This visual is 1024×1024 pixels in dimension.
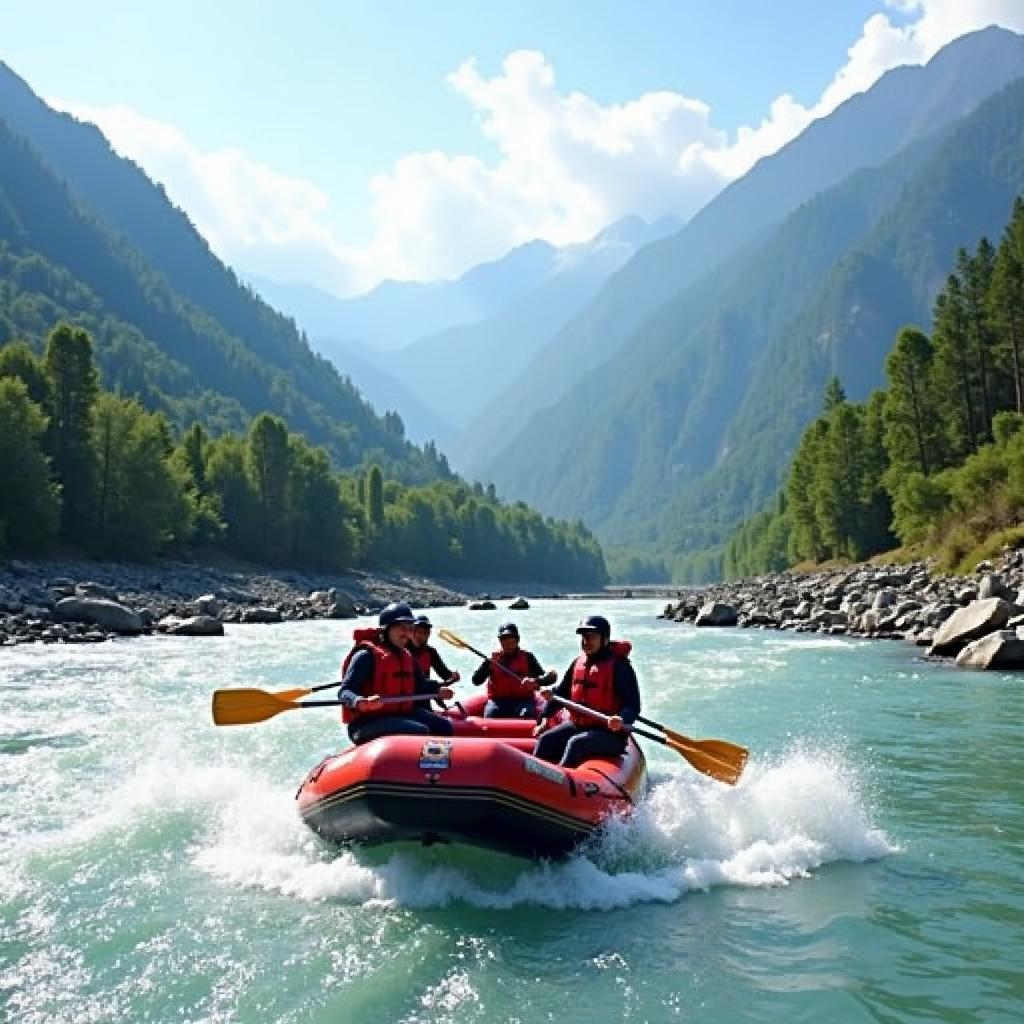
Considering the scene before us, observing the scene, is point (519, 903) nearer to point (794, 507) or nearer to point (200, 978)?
point (200, 978)

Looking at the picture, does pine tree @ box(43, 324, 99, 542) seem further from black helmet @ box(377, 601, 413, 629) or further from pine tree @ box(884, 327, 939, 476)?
black helmet @ box(377, 601, 413, 629)

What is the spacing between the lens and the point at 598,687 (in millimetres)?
11125

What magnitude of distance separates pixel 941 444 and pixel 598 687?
52.3m

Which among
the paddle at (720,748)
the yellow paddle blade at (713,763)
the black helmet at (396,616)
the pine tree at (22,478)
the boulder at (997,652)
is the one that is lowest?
the yellow paddle blade at (713,763)

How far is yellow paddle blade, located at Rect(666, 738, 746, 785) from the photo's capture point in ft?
36.0

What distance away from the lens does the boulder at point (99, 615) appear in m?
34.6

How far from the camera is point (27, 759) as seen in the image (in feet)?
46.2

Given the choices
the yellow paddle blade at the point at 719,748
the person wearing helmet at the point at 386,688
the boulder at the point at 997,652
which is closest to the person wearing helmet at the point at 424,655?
the person wearing helmet at the point at 386,688

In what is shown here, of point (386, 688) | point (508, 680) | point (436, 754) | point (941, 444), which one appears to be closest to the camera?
point (436, 754)

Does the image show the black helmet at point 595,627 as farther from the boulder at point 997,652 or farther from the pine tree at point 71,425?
the pine tree at point 71,425

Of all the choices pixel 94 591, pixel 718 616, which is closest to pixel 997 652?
pixel 718 616

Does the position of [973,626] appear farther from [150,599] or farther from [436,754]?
[150,599]

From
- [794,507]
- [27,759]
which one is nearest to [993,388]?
[794,507]

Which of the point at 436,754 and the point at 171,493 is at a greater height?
the point at 171,493
